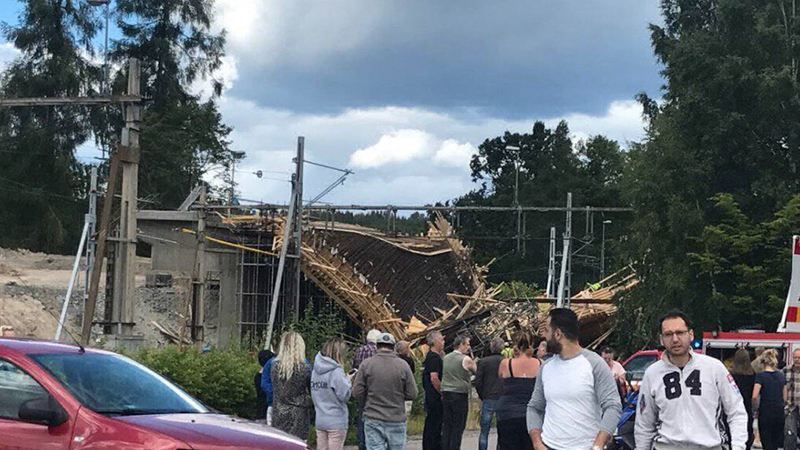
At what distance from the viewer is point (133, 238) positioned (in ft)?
77.2

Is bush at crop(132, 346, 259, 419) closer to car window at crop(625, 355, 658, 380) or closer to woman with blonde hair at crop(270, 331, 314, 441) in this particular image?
woman with blonde hair at crop(270, 331, 314, 441)

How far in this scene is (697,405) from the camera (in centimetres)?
706

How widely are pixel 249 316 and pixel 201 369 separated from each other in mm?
24204

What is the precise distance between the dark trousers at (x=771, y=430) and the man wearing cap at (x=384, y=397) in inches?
206

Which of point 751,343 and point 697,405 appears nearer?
point 697,405

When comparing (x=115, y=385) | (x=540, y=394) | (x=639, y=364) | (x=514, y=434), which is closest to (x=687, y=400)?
(x=540, y=394)

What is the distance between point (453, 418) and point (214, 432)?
782cm

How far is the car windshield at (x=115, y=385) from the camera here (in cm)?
827

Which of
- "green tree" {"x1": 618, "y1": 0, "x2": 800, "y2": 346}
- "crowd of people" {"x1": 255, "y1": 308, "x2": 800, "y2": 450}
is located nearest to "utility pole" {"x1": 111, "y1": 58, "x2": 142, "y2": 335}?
"crowd of people" {"x1": 255, "y1": 308, "x2": 800, "y2": 450}

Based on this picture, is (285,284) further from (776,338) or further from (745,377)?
(745,377)

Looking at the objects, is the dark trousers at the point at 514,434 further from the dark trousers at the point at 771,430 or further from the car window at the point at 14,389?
the car window at the point at 14,389

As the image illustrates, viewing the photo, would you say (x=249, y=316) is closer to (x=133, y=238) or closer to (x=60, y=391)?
(x=133, y=238)

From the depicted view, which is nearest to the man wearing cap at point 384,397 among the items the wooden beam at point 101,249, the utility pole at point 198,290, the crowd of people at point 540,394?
the crowd of people at point 540,394

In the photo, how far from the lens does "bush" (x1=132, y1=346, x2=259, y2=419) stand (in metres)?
16.0
